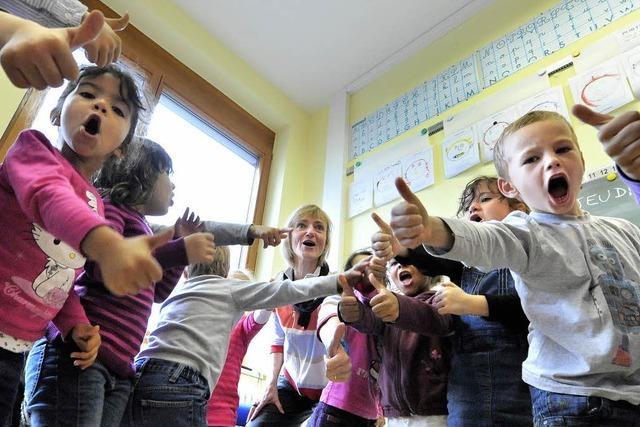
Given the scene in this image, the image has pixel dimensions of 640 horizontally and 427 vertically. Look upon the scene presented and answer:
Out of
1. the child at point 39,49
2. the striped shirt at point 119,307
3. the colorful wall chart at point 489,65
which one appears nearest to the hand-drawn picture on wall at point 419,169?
the colorful wall chart at point 489,65

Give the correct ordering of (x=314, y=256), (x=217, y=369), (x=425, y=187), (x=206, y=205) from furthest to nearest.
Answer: (x=206, y=205), (x=425, y=187), (x=314, y=256), (x=217, y=369)

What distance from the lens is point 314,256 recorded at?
1710 millimetres

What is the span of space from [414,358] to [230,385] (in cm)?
65

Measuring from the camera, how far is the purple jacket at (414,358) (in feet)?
3.66

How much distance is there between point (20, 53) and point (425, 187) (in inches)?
78.1

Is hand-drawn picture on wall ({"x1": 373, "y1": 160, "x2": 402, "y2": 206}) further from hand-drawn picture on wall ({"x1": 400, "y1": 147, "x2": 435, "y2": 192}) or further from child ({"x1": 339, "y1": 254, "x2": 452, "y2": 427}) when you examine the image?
child ({"x1": 339, "y1": 254, "x2": 452, "y2": 427})

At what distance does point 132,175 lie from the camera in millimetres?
1142

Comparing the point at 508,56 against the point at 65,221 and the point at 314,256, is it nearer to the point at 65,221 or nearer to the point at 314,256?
the point at 314,256

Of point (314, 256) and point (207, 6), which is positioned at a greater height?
point (207, 6)

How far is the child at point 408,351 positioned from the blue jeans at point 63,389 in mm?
560

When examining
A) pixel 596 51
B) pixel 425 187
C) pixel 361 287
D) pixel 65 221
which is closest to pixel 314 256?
pixel 361 287

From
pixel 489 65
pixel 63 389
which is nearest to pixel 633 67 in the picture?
pixel 489 65

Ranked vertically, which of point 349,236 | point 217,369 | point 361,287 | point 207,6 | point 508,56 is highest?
point 207,6

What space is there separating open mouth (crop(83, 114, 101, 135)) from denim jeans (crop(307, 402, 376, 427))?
0.94 metres
